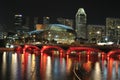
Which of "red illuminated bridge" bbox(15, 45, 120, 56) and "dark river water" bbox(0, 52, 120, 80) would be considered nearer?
"dark river water" bbox(0, 52, 120, 80)

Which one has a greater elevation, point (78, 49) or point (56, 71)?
point (56, 71)

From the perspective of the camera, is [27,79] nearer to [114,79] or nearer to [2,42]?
[114,79]

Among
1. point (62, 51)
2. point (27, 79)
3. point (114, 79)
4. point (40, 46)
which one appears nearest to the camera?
point (27, 79)

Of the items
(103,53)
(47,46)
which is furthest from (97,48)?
(47,46)

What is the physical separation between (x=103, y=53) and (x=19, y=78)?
67837 millimetres

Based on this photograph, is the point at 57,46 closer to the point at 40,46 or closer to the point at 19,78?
the point at 40,46

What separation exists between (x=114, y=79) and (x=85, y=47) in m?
66.4

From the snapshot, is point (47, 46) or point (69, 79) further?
point (47, 46)

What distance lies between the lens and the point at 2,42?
174m

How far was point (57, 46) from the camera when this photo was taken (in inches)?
4692

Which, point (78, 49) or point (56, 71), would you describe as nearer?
point (56, 71)

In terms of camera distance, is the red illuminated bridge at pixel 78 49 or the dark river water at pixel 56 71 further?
the red illuminated bridge at pixel 78 49

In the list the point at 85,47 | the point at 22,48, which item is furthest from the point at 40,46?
the point at 85,47

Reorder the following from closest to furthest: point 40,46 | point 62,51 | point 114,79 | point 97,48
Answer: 1. point 114,79
2. point 97,48
3. point 62,51
4. point 40,46
